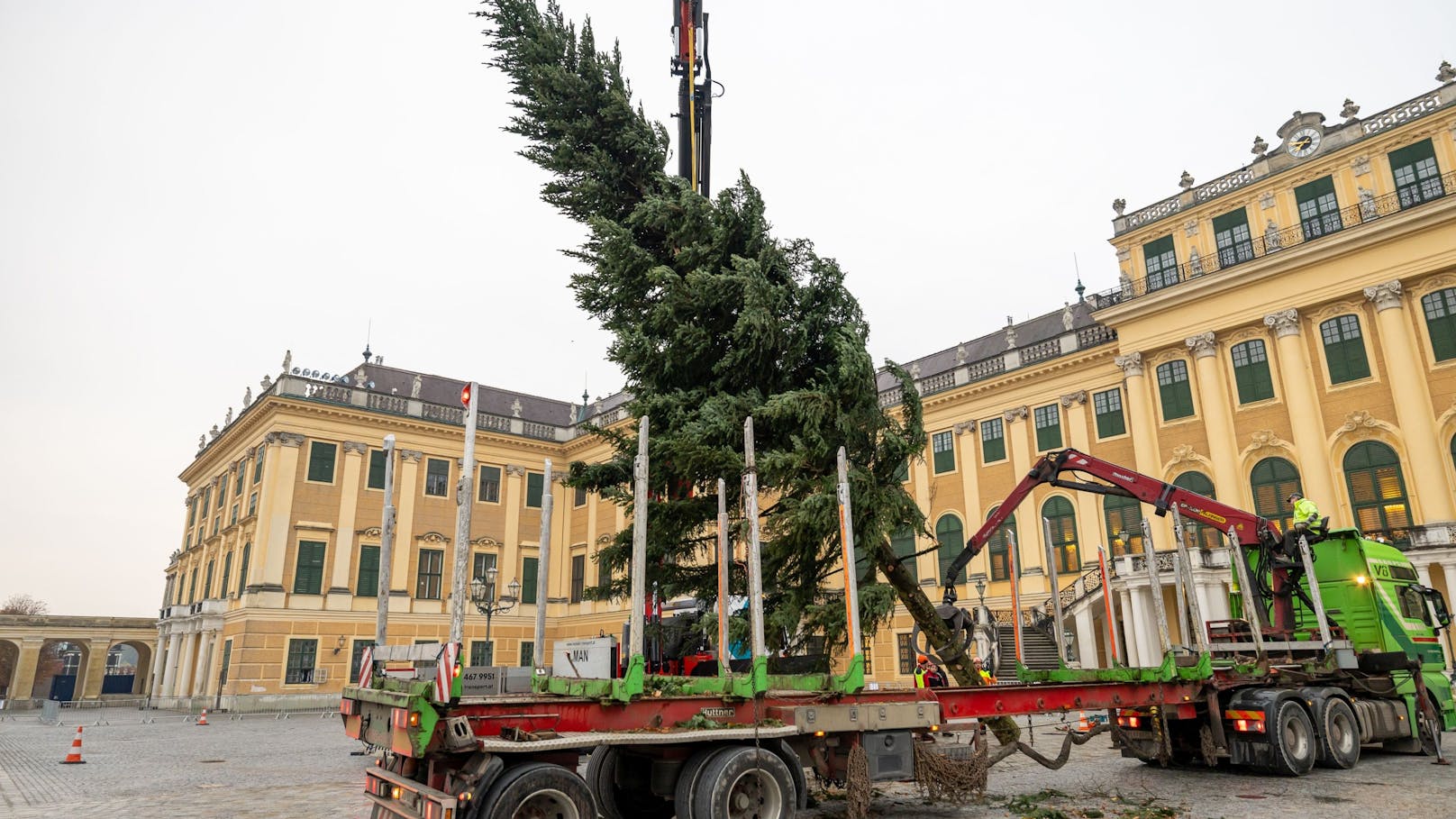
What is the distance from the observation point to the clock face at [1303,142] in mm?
27344

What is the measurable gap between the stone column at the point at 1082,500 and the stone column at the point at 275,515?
3117 cm

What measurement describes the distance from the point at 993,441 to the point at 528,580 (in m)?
24.7

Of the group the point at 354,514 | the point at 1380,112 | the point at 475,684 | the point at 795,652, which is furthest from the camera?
the point at 354,514

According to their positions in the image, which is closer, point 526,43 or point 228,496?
point 526,43

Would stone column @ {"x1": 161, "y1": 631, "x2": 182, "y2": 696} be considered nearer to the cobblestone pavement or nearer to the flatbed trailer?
the cobblestone pavement

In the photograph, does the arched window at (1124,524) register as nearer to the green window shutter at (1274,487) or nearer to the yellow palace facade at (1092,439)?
the yellow palace facade at (1092,439)

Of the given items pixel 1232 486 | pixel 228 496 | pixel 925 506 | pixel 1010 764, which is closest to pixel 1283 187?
pixel 1232 486

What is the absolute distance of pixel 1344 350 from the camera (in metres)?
25.5

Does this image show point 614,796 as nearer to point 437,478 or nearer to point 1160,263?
point 1160,263

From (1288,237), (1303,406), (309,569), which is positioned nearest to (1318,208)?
(1288,237)

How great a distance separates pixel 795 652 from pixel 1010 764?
397cm

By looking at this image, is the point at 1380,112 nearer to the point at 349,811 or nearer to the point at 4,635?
the point at 349,811

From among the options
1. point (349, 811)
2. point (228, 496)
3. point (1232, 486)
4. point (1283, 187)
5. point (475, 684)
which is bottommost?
point (349, 811)

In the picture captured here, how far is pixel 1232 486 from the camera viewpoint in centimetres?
2664
